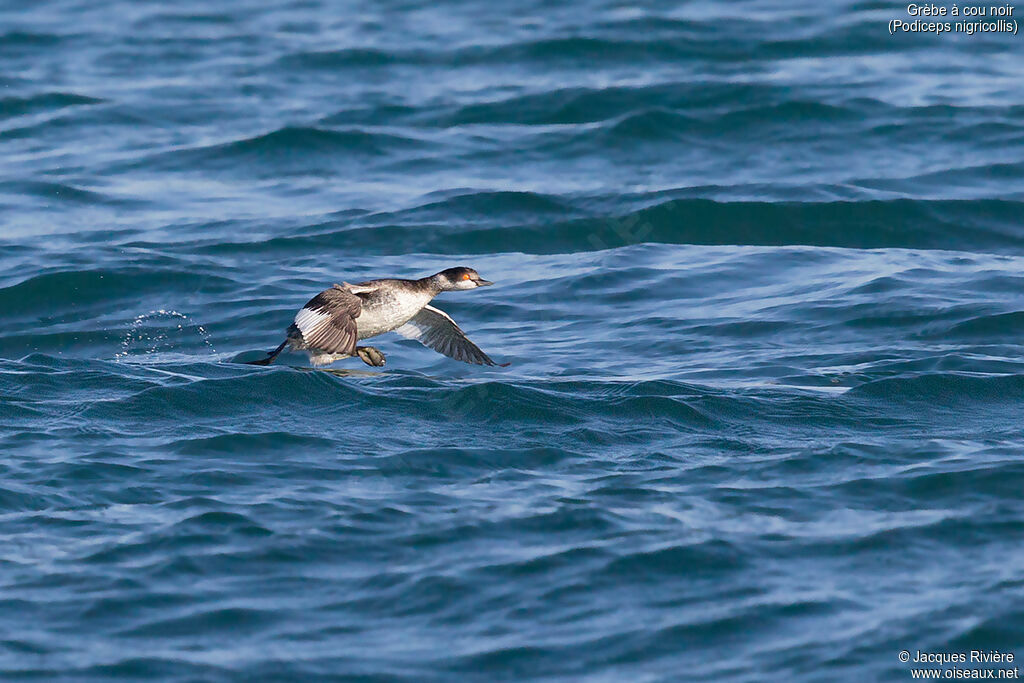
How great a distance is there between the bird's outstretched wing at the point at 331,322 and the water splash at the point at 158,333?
6.74ft

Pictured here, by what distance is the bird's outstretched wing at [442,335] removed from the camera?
36.3 feet

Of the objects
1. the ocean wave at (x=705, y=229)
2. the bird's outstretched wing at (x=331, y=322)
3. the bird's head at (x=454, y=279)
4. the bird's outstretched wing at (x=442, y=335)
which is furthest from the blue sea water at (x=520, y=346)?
the bird's head at (x=454, y=279)

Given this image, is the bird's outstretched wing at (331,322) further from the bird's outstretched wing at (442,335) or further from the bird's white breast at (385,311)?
the bird's outstretched wing at (442,335)

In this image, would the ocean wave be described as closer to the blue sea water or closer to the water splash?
the blue sea water

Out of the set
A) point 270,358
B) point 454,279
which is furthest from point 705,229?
point 270,358

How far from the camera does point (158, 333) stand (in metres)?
12.2

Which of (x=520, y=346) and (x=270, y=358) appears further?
(x=520, y=346)

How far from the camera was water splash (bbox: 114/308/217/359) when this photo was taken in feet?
39.0

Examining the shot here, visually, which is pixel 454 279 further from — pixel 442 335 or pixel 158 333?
pixel 158 333

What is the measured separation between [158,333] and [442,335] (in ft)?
8.46

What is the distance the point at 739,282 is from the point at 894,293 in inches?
55.6

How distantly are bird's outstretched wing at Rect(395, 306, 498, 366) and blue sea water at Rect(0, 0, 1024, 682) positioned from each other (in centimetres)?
25

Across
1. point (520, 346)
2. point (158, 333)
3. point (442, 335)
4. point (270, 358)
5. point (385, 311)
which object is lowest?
point (520, 346)

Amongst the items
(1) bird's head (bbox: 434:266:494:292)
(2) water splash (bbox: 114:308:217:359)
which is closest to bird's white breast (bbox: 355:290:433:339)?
(1) bird's head (bbox: 434:266:494:292)
